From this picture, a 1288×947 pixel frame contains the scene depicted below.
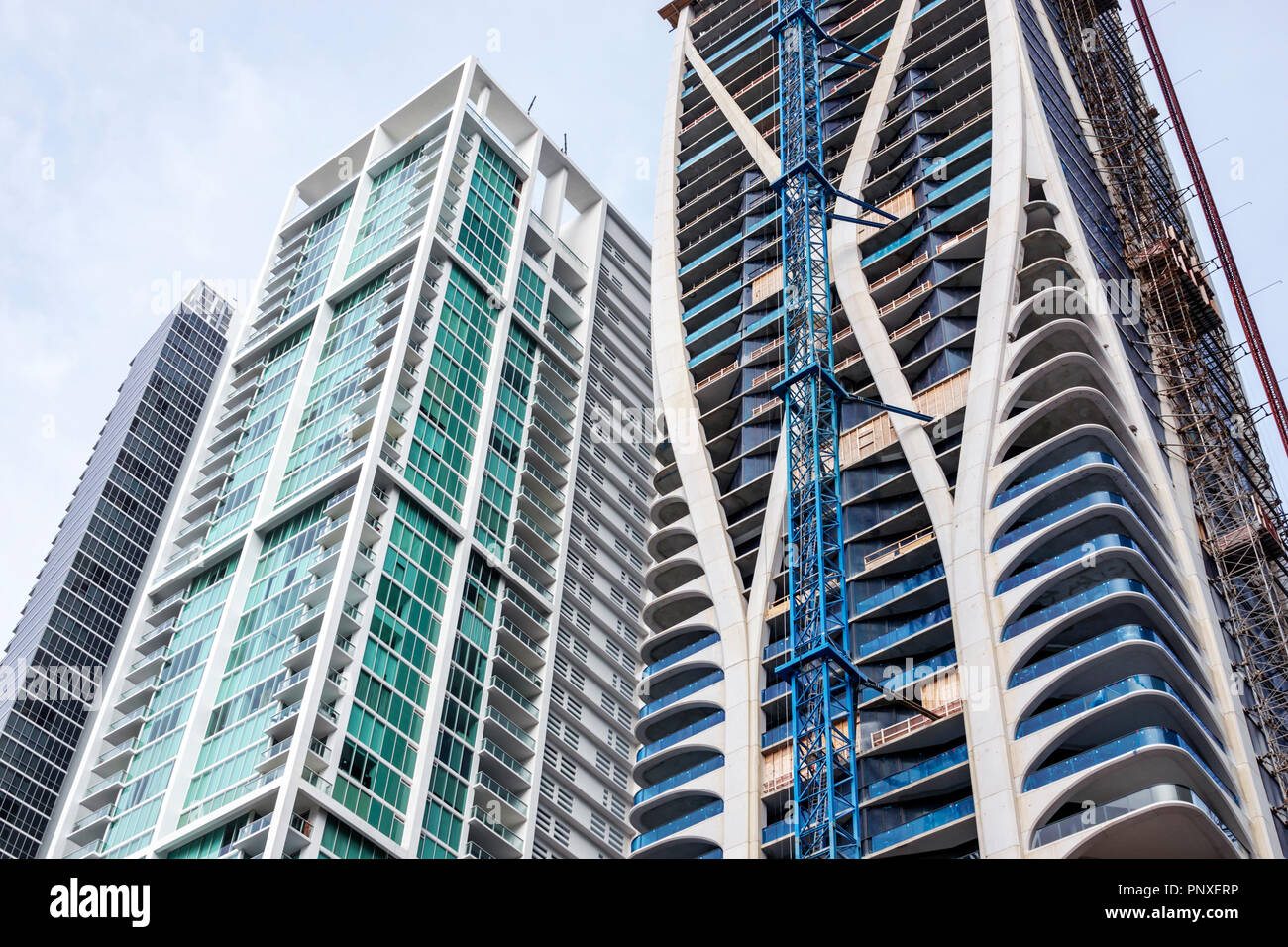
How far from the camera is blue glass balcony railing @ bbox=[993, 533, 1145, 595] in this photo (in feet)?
216

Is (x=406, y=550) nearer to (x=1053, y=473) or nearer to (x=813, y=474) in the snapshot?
(x=813, y=474)

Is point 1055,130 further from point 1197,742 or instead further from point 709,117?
point 1197,742

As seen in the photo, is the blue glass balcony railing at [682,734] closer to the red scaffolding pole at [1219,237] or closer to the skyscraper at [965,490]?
the skyscraper at [965,490]

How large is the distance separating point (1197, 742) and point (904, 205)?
40.9 metres

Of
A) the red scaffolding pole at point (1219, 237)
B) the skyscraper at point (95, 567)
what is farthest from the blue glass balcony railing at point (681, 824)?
the skyscraper at point (95, 567)

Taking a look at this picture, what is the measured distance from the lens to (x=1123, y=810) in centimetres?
5631

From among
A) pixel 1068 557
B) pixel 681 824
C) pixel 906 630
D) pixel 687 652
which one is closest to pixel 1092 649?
pixel 1068 557

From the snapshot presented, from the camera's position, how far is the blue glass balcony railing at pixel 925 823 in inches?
2477

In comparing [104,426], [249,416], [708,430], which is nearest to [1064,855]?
[708,430]

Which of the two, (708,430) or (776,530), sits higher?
(708,430)

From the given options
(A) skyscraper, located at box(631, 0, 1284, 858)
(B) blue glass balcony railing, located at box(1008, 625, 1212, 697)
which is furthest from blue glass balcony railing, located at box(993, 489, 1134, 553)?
(B) blue glass balcony railing, located at box(1008, 625, 1212, 697)

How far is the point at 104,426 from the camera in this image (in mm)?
149750

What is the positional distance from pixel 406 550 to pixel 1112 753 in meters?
46.6
